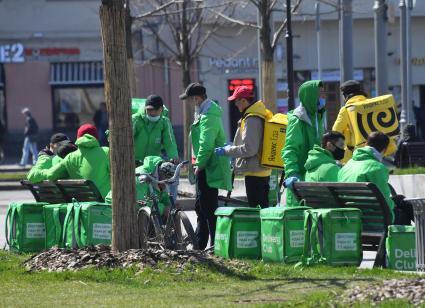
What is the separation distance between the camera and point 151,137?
1421cm

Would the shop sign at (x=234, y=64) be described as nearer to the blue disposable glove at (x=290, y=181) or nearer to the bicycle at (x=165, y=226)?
the bicycle at (x=165, y=226)

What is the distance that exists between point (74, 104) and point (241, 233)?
3423 centimetres

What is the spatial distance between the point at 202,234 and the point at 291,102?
10.7 m

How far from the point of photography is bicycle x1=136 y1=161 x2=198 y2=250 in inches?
484

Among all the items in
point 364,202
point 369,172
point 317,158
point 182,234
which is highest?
point 317,158

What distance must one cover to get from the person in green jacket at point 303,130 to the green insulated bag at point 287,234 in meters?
1.23

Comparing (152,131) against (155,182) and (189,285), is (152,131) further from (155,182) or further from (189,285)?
(189,285)

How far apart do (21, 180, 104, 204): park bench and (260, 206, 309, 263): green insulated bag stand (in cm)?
285

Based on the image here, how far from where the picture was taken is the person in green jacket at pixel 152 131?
555 inches

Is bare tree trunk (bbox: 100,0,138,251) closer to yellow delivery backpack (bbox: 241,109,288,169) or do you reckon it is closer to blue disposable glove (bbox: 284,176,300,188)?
blue disposable glove (bbox: 284,176,300,188)

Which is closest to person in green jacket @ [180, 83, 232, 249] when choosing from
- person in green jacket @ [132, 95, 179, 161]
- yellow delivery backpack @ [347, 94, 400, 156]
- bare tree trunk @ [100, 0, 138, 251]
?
person in green jacket @ [132, 95, 179, 161]

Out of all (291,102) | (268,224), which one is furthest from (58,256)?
(291,102)

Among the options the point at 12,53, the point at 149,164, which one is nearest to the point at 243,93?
Result: the point at 149,164

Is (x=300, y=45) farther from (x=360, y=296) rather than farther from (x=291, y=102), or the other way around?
(x=360, y=296)
